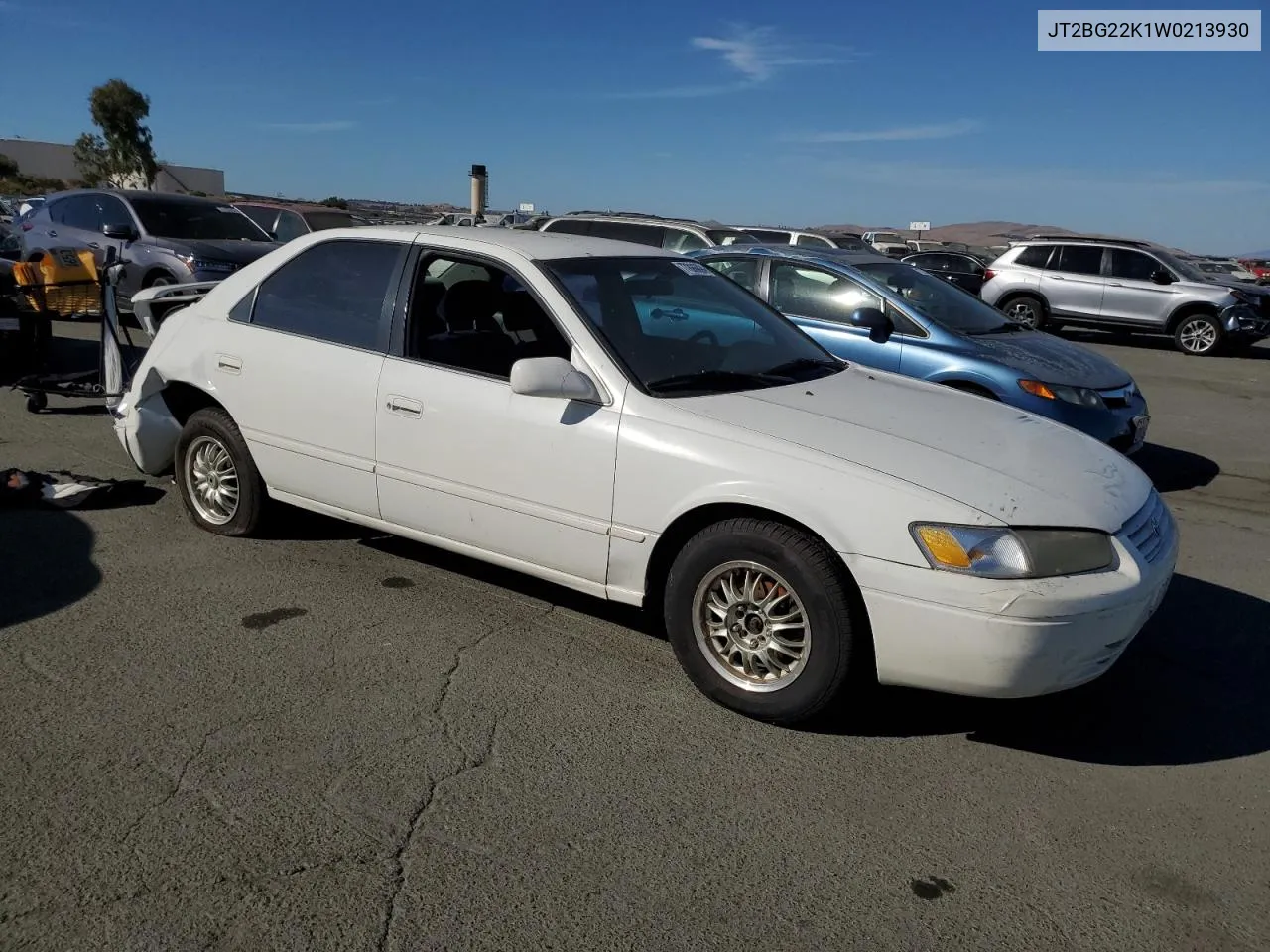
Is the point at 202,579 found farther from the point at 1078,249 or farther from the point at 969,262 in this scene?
the point at 969,262

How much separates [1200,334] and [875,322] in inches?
517

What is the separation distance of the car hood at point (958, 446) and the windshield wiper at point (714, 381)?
8 cm

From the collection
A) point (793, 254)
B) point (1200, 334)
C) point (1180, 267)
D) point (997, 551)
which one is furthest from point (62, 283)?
point (1180, 267)

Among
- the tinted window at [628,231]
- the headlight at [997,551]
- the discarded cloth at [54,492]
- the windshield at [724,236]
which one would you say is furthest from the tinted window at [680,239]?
the headlight at [997,551]

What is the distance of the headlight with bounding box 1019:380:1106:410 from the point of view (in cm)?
709

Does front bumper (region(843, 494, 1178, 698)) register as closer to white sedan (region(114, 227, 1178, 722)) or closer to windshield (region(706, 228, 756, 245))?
white sedan (region(114, 227, 1178, 722))

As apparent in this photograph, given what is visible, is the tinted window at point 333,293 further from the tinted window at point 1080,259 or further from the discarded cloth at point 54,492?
the tinted window at point 1080,259

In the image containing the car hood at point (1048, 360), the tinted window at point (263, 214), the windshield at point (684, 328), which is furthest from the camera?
the tinted window at point (263, 214)

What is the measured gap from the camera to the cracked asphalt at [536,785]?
8.71 ft

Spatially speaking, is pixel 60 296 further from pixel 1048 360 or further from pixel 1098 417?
pixel 1098 417

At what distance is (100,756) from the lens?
129 inches

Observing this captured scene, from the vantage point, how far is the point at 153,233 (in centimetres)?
1216

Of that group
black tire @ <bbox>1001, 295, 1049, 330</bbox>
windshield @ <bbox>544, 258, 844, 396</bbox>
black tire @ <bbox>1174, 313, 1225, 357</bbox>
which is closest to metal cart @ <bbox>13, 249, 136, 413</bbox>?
windshield @ <bbox>544, 258, 844, 396</bbox>

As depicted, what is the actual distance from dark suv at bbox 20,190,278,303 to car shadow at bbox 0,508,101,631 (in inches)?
254
